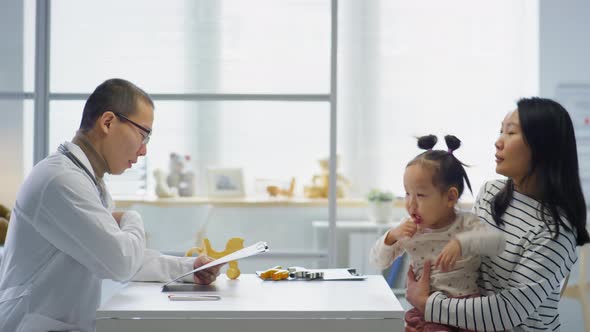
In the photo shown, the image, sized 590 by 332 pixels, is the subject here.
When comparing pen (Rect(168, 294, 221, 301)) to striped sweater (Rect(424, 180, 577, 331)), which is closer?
pen (Rect(168, 294, 221, 301))

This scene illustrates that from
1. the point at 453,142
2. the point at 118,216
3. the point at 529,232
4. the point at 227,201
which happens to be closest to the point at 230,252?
the point at 118,216

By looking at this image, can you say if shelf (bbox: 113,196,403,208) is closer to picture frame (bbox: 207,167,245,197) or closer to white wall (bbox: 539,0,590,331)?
picture frame (bbox: 207,167,245,197)

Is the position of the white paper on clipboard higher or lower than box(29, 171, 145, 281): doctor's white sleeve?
lower

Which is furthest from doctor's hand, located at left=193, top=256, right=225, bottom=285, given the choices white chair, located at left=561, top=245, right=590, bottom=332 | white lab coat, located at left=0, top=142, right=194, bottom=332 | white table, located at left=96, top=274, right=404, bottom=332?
white chair, located at left=561, top=245, right=590, bottom=332

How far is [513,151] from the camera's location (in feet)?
6.62

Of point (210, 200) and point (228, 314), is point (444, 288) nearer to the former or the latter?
point (228, 314)

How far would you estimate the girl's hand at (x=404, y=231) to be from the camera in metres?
2.02

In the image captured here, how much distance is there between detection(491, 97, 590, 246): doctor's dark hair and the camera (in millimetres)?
1979

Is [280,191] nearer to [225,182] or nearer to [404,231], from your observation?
[225,182]

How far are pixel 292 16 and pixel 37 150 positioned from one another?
151cm

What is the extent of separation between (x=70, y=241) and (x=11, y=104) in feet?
6.66

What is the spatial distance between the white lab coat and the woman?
2.65ft

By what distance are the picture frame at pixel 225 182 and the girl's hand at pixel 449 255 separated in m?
2.14

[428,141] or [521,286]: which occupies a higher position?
[428,141]
